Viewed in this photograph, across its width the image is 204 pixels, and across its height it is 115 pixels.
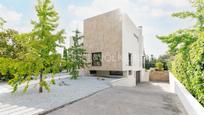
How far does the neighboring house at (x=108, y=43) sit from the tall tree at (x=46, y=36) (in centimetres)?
918

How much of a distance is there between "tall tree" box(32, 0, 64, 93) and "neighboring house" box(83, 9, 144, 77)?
30.1 ft

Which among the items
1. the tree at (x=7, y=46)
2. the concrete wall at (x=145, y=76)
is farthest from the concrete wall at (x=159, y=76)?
the tree at (x=7, y=46)

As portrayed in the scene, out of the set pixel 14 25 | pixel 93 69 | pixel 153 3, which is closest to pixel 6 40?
pixel 14 25

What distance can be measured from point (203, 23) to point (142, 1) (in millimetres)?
5457

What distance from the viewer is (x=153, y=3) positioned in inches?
550

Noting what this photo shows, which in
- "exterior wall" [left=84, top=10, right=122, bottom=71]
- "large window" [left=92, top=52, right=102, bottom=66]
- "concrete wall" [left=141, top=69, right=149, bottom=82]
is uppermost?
"exterior wall" [left=84, top=10, right=122, bottom=71]

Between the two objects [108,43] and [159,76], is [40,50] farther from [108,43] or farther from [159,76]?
[159,76]

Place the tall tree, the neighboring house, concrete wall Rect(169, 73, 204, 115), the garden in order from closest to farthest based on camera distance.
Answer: concrete wall Rect(169, 73, 204, 115) → the garden → the tall tree → the neighboring house

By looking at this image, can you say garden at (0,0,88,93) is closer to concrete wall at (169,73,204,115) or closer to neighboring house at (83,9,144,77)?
concrete wall at (169,73,204,115)

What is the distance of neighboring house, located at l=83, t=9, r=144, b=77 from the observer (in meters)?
16.8

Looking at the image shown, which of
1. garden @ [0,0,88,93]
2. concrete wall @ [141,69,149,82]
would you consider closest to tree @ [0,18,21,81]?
garden @ [0,0,88,93]

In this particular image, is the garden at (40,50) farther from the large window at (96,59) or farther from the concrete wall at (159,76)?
the concrete wall at (159,76)

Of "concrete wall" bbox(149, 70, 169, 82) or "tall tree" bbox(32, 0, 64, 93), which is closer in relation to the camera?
"tall tree" bbox(32, 0, 64, 93)

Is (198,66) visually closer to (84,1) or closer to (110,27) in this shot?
(84,1)
